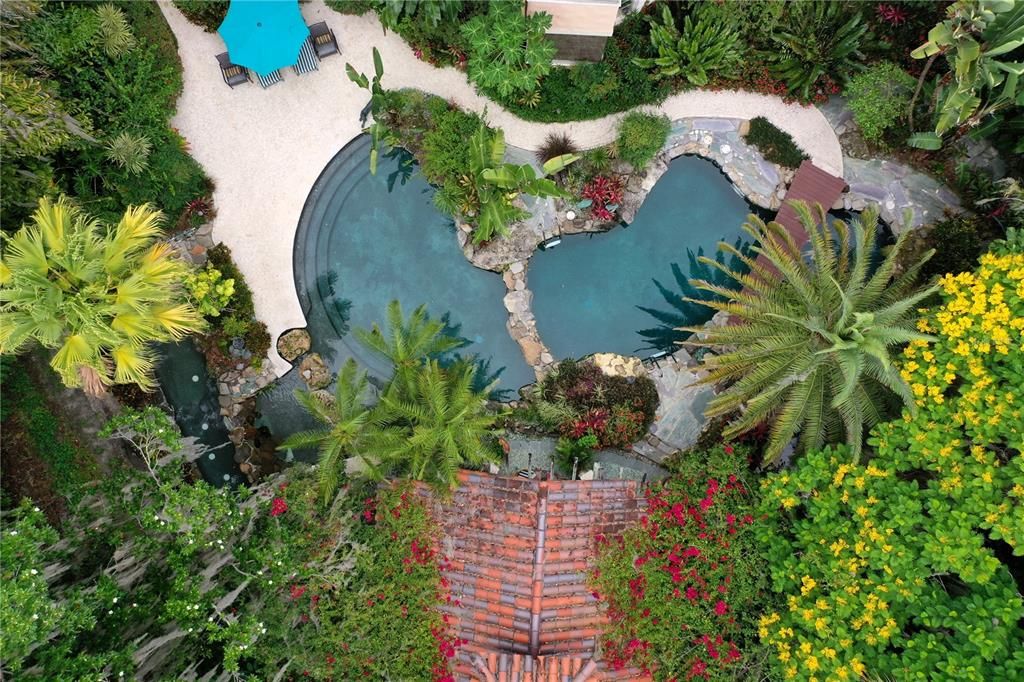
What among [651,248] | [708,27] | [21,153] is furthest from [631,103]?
[21,153]

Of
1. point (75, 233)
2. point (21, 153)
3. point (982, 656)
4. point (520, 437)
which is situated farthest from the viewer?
point (520, 437)

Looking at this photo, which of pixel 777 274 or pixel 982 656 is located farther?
pixel 777 274

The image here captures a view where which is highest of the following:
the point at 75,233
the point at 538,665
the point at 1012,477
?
the point at 75,233

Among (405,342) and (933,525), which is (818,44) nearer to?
(933,525)

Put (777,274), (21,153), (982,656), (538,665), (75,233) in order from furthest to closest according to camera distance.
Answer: (777,274)
(21,153)
(538,665)
(75,233)
(982,656)

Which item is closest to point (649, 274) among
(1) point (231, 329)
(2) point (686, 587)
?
(2) point (686, 587)

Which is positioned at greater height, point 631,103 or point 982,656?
point 631,103

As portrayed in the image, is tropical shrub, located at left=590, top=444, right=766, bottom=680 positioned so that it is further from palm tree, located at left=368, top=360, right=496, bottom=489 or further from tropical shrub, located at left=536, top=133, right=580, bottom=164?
tropical shrub, located at left=536, top=133, right=580, bottom=164

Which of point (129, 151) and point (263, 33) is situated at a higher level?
point (263, 33)

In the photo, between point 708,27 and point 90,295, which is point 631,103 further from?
point 90,295
